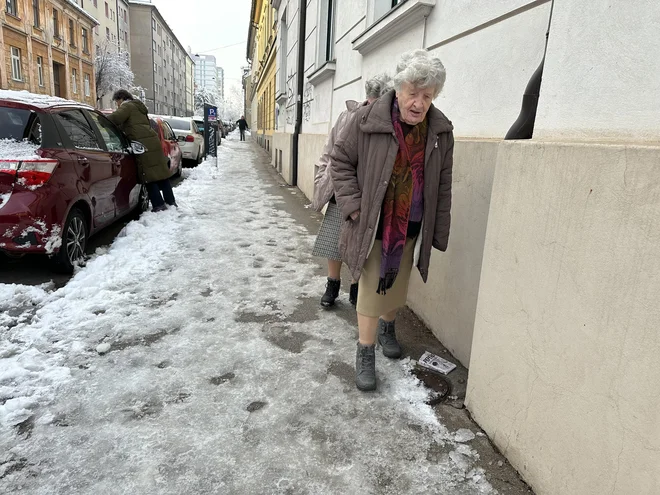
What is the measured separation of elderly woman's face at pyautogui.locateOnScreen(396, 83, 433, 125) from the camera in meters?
2.20

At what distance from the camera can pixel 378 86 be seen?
2.90 m

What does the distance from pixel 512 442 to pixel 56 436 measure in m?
2.03

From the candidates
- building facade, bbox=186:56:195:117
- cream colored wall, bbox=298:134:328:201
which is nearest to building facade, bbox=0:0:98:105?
cream colored wall, bbox=298:134:328:201

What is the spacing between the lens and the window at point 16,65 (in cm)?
2945

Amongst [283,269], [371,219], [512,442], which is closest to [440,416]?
[512,442]

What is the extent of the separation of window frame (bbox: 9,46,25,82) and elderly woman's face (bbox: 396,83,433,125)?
1386 inches

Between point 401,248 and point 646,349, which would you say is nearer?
point 646,349

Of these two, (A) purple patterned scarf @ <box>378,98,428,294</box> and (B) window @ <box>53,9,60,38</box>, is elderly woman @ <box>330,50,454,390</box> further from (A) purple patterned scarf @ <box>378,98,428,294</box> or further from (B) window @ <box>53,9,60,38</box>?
(B) window @ <box>53,9,60,38</box>

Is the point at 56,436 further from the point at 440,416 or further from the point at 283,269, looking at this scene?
the point at 283,269

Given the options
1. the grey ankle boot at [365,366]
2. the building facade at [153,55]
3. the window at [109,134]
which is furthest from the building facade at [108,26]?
the grey ankle boot at [365,366]

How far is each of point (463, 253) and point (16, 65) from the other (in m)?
36.3

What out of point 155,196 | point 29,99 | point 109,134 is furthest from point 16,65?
point 29,99

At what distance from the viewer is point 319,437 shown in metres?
2.18

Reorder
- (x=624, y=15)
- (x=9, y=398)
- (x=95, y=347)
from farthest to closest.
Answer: (x=95, y=347) < (x=9, y=398) < (x=624, y=15)
